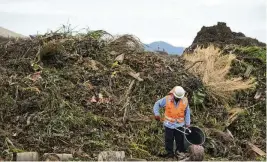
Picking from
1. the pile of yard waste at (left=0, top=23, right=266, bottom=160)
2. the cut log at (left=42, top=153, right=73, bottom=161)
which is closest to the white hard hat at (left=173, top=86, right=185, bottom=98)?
the pile of yard waste at (left=0, top=23, right=266, bottom=160)

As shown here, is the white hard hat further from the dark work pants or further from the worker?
the dark work pants

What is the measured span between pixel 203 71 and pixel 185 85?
3.59 feet

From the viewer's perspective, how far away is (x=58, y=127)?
353 inches

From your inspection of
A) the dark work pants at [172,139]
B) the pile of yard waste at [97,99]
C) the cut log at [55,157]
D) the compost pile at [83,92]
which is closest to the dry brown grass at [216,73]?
the pile of yard waste at [97,99]

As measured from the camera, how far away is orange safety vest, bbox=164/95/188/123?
8609mm

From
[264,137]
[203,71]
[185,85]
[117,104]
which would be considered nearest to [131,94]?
[117,104]

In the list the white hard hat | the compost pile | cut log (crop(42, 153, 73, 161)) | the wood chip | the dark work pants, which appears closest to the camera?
cut log (crop(42, 153, 73, 161))

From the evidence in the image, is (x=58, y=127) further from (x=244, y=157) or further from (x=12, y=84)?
(x=244, y=157)

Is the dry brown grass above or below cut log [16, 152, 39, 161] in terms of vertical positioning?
above

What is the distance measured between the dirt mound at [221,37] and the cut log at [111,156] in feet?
24.5

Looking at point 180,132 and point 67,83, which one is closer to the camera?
point 180,132

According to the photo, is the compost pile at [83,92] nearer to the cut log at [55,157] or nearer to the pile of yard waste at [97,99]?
the pile of yard waste at [97,99]

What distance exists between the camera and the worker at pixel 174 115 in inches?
339

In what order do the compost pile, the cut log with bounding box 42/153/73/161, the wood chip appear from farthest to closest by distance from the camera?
1. the wood chip
2. the compost pile
3. the cut log with bounding box 42/153/73/161
